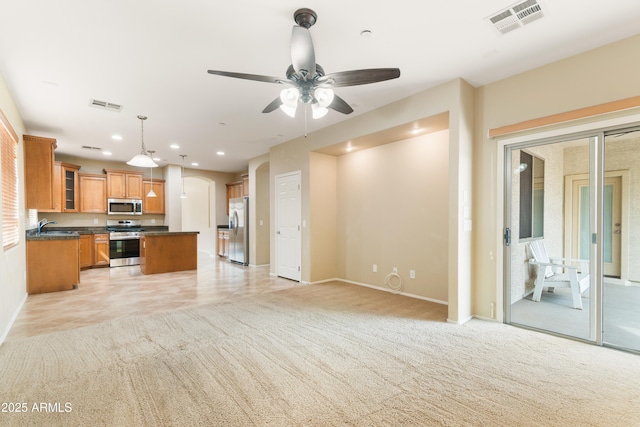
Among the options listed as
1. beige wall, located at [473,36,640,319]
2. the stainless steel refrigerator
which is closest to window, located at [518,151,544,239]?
beige wall, located at [473,36,640,319]

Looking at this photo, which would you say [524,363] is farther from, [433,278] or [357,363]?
[433,278]

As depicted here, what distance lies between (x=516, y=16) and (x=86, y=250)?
875 cm

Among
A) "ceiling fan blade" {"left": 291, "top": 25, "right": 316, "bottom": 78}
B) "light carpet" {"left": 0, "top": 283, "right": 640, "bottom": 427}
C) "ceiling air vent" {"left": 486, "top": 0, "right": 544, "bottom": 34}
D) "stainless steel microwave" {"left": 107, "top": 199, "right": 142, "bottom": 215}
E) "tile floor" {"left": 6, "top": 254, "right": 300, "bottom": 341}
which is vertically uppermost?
"ceiling air vent" {"left": 486, "top": 0, "right": 544, "bottom": 34}

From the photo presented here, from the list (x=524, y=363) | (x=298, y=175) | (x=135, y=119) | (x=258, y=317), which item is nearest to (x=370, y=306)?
(x=258, y=317)

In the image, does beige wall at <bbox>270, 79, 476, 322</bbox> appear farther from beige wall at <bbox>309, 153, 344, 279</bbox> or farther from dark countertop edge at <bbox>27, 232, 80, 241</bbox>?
dark countertop edge at <bbox>27, 232, 80, 241</bbox>

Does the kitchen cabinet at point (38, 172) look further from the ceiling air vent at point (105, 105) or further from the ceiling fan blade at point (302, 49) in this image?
the ceiling fan blade at point (302, 49)

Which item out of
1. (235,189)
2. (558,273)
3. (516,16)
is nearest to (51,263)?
(235,189)

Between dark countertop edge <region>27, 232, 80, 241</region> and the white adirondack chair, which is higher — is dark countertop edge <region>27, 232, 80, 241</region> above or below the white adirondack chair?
above

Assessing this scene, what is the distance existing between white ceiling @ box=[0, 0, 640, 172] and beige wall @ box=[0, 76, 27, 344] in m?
0.20

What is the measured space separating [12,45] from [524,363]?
5.19m

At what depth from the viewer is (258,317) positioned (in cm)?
366

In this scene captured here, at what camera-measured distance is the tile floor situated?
142 inches

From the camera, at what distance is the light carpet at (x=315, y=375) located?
1.85 m

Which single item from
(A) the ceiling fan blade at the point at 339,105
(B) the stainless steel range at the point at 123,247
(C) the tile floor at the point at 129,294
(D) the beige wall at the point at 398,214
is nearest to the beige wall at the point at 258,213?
(C) the tile floor at the point at 129,294
